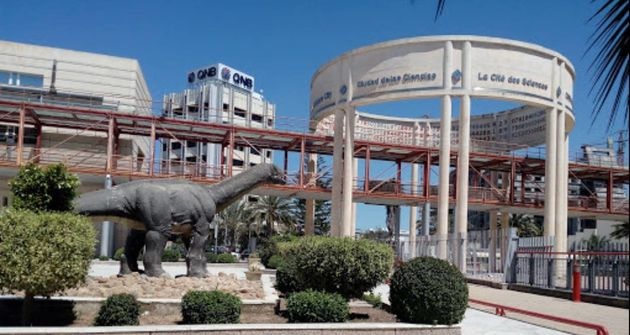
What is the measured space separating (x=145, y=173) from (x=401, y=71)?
1584cm

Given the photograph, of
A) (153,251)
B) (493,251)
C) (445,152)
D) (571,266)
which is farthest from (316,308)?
(445,152)

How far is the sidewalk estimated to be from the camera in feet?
48.0

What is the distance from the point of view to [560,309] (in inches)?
729

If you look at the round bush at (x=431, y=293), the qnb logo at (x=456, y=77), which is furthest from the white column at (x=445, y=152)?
the round bush at (x=431, y=293)

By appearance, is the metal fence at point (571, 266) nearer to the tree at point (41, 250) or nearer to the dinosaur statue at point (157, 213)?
the dinosaur statue at point (157, 213)

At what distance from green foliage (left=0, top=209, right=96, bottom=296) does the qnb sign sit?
103 m

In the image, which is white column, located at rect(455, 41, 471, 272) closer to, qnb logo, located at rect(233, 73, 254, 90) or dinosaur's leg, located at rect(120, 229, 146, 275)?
dinosaur's leg, located at rect(120, 229, 146, 275)

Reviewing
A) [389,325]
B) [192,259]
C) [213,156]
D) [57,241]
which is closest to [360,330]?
[389,325]

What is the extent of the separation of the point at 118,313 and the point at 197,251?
18.7ft

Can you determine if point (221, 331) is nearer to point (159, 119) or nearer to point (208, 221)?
point (208, 221)

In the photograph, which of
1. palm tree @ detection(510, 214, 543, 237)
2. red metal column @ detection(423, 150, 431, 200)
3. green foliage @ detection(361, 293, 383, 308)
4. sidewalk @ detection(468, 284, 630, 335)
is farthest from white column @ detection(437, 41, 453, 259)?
palm tree @ detection(510, 214, 543, 237)

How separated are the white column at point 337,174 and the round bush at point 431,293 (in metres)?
23.3

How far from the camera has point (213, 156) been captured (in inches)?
3826

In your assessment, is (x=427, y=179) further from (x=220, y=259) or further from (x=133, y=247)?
(x=133, y=247)
